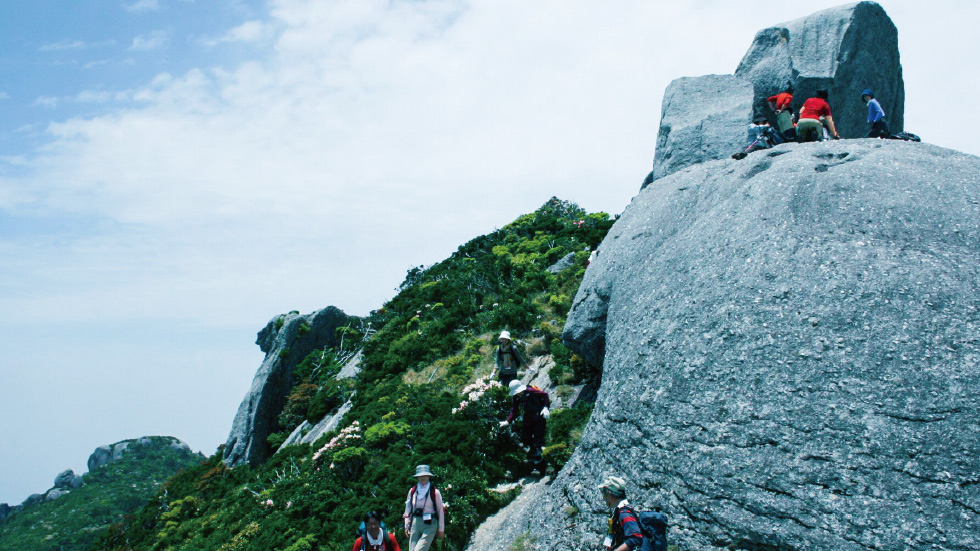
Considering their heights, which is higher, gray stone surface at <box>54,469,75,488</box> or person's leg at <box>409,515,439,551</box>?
gray stone surface at <box>54,469,75,488</box>

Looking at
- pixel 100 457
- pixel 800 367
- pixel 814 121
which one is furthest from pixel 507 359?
pixel 100 457

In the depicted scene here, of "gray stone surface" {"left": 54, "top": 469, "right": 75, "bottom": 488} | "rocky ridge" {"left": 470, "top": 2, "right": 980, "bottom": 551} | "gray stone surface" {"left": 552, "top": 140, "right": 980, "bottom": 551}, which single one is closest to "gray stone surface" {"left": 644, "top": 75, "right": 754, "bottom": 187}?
"rocky ridge" {"left": 470, "top": 2, "right": 980, "bottom": 551}

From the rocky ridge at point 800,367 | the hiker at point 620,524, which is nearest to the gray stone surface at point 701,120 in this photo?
the rocky ridge at point 800,367

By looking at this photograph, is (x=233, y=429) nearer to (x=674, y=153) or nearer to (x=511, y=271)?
(x=511, y=271)

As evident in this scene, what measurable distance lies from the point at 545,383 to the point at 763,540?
386 inches

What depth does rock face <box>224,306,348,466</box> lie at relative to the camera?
27.3 m

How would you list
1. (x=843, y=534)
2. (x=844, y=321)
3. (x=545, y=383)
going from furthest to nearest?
(x=545, y=383)
(x=844, y=321)
(x=843, y=534)

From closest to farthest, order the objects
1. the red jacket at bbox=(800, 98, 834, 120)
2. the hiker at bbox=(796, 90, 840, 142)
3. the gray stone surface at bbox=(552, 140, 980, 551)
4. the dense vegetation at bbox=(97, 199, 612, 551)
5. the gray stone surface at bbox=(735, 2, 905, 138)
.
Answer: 1. the gray stone surface at bbox=(552, 140, 980, 551)
2. the dense vegetation at bbox=(97, 199, 612, 551)
3. the hiker at bbox=(796, 90, 840, 142)
4. the red jacket at bbox=(800, 98, 834, 120)
5. the gray stone surface at bbox=(735, 2, 905, 138)

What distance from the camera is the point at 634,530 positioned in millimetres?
7336

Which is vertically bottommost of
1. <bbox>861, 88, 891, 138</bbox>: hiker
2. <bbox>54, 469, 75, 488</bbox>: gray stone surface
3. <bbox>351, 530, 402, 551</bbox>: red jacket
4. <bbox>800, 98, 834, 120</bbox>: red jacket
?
<bbox>351, 530, 402, 551</bbox>: red jacket

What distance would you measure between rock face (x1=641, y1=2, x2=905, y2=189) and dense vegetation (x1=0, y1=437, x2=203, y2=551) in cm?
4804

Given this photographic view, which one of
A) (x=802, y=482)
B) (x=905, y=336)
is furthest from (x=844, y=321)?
(x=802, y=482)

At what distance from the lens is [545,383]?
1777cm

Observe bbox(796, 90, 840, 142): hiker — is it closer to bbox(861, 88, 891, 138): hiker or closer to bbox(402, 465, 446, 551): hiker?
bbox(861, 88, 891, 138): hiker
